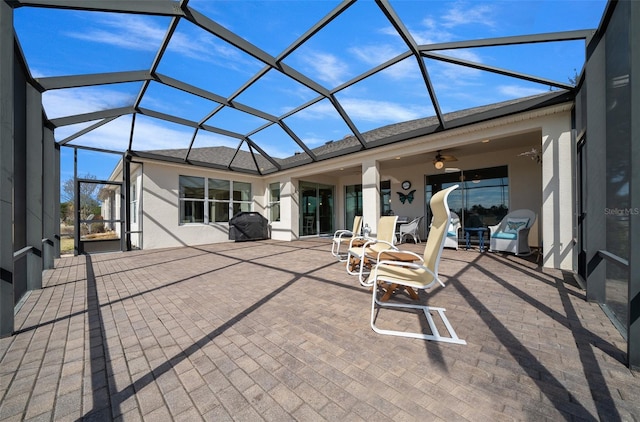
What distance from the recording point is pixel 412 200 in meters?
10.1

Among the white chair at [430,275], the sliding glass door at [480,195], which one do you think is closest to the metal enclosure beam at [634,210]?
the white chair at [430,275]

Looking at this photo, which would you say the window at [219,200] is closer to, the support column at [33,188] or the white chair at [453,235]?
the support column at [33,188]

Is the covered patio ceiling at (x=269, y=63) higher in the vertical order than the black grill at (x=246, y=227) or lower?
higher

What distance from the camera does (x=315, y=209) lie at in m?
11.8

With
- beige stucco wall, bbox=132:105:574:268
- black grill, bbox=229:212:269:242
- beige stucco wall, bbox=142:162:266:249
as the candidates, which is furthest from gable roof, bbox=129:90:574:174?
black grill, bbox=229:212:269:242

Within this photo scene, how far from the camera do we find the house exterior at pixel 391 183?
473 centimetres

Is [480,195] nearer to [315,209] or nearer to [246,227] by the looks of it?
[315,209]

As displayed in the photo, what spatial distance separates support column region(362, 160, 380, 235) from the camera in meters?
7.49

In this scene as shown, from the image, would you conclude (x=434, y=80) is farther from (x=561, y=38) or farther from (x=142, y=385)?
(x=142, y=385)

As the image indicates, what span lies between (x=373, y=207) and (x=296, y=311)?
5.24 m

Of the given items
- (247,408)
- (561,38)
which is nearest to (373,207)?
(561,38)

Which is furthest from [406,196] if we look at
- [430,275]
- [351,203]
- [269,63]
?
[430,275]

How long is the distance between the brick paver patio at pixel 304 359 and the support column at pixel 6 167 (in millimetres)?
329

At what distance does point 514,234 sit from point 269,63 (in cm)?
674
